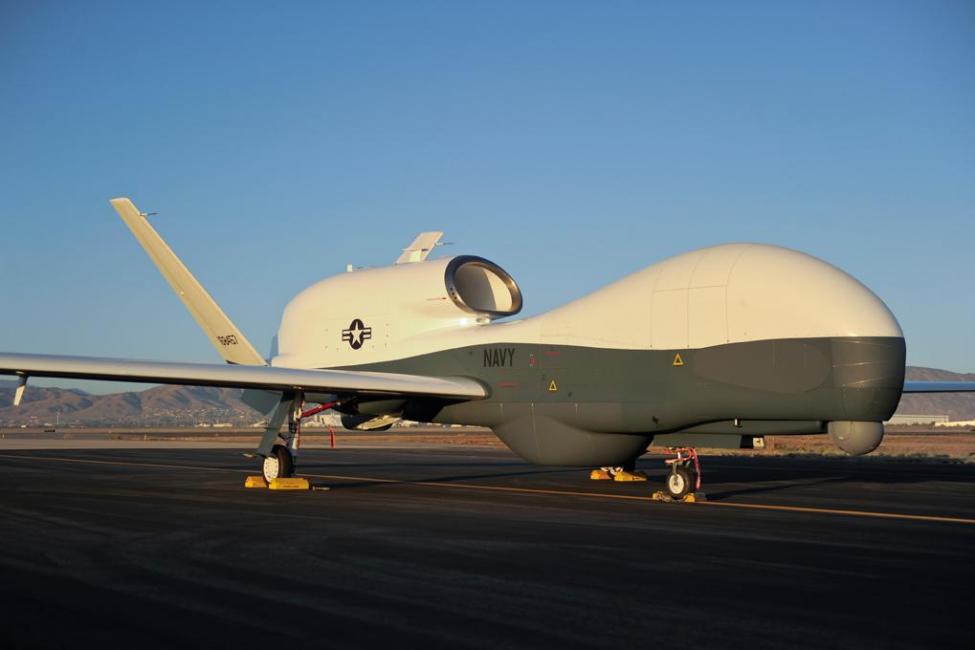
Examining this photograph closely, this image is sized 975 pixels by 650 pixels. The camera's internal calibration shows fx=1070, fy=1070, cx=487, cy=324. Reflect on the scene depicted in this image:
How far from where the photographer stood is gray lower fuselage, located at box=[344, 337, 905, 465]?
1655cm

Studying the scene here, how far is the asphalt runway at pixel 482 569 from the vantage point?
7.20m

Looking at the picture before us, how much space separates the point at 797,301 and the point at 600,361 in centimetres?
386

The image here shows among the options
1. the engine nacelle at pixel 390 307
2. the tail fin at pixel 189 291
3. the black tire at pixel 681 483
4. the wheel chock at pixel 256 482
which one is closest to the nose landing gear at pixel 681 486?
the black tire at pixel 681 483

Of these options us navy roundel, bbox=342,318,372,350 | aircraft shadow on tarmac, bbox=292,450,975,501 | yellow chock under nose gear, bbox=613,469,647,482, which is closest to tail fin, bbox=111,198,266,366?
us navy roundel, bbox=342,318,372,350

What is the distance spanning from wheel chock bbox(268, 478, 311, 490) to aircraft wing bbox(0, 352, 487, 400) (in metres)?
1.85

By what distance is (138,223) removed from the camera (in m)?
26.6

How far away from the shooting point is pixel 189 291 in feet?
87.0

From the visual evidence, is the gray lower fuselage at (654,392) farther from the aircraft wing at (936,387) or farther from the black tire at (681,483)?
the aircraft wing at (936,387)

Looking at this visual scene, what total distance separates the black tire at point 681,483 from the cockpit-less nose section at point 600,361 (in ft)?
0.10

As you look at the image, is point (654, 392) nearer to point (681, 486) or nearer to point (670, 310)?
point (670, 310)

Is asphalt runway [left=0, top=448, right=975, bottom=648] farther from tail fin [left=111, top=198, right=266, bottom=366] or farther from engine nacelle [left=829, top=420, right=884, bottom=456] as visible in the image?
tail fin [left=111, top=198, right=266, bottom=366]

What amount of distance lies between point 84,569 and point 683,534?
684cm

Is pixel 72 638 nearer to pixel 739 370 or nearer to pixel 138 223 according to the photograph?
pixel 739 370

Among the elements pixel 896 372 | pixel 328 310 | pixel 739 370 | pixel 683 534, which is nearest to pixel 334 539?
pixel 683 534
